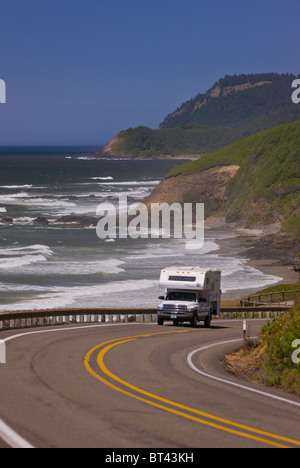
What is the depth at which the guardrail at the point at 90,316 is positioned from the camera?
2703cm

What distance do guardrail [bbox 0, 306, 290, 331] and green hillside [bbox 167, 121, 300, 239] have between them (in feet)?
129

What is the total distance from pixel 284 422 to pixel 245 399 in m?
2.03

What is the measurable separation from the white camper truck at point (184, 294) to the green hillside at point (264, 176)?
4904cm

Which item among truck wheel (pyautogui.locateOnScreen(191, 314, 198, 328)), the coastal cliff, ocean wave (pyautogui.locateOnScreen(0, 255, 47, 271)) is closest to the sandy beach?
the coastal cliff

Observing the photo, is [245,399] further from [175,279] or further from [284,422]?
[175,279]

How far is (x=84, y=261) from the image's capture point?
212 ft

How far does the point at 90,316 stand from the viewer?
3195 cm

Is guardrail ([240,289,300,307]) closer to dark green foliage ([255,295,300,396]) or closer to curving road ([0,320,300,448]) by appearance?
curving road ([0,320,300,448])

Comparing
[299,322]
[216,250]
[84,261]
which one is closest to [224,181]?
[216,250]

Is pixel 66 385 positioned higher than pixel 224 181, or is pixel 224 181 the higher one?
pixel 224 181

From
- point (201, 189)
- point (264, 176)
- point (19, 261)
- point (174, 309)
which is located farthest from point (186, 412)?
point (201, 189)

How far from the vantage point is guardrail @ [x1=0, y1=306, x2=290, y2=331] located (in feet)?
88.7

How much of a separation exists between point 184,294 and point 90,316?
15.6ft

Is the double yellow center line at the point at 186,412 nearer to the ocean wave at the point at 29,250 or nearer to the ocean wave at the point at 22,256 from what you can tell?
the ocean wave at the point at 22,256
